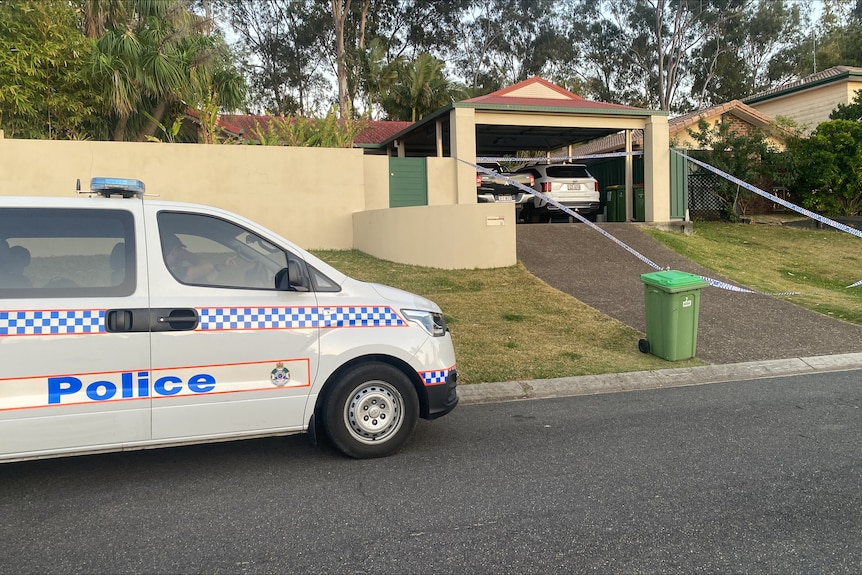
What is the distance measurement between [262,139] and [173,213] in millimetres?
10975

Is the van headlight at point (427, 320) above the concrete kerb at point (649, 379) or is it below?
above

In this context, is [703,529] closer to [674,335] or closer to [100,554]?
[100,554]

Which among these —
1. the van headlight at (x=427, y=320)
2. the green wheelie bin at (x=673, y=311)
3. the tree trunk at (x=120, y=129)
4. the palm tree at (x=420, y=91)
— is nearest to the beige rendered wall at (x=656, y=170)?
the green wheelie bin at (x=673, y=311)

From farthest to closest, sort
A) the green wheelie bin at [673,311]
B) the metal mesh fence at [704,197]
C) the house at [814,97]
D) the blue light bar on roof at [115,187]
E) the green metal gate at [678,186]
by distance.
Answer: the house at [814,97]
the metal mesh fence at [704,197]
the green metal gate at [678,186]
the green wheelie bin at [673,311]
the blue light bar on roof at [115,187]

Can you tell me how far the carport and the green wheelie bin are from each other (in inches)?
314

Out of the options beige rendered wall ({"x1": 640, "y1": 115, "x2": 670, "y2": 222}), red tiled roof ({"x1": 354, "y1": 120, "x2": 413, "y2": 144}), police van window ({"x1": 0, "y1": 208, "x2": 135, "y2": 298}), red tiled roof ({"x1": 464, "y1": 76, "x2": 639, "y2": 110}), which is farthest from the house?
police van window ({"x1": 0, "y1": 208, "x2": 135, "y2": 298})

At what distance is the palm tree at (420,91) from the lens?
29.7 m

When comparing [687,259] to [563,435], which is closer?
[563,435]

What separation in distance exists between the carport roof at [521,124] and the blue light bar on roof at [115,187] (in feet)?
38.2

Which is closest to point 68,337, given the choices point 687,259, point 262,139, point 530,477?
point 530,477

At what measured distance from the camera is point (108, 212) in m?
4.20

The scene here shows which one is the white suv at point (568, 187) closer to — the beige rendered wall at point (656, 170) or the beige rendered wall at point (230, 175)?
the beige rendered wall at point (656, 170)

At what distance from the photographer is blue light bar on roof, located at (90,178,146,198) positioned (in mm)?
4285

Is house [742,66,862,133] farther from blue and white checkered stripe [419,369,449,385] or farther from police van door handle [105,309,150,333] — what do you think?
police van door handle [105,309,150,333]
